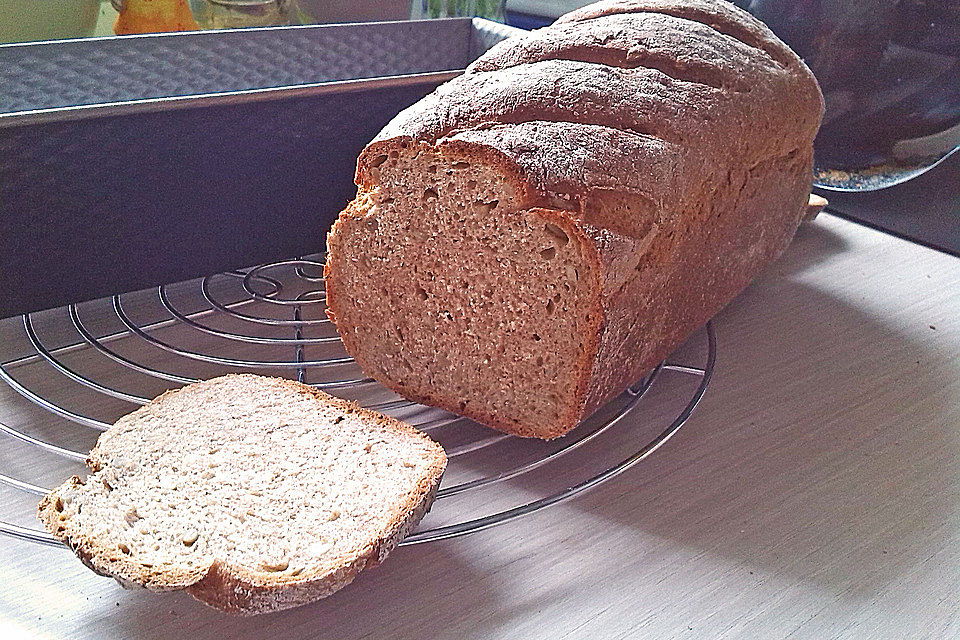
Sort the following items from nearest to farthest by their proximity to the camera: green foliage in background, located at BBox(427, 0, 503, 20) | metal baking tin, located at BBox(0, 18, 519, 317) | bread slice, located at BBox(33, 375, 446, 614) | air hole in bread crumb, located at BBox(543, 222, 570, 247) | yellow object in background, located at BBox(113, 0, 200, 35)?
bread slice, located at BBox(33, 375, 446, 614)
air hole in bread crumb, located at BBox(543, 222, 570, 247)
metal baking tin, located at BBox(0, 18, 519, 317)
yellow object in background, located at BBox(113, 0, 200, 35)
green foliage in background, located at BBox(427, 0, 503, 20)

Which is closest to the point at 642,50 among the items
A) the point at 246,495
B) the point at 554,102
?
the point at 554,102

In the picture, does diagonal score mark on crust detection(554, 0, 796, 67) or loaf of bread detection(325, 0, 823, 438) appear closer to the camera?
loaf of bread detection(325, 0, 823, 438)

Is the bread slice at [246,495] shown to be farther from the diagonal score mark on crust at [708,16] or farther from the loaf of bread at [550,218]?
the diagonal score mark on crust at [708,16]

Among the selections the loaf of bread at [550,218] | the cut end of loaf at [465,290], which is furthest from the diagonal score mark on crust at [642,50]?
the cut end of loaf at [465,290]

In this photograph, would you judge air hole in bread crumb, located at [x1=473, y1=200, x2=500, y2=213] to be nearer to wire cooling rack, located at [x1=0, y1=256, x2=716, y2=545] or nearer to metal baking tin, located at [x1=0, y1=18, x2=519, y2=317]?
wire cooling rack, located at [x1=0, y1=256, x2=716, y2=545]

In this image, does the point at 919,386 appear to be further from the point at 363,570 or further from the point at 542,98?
the point at 363,570

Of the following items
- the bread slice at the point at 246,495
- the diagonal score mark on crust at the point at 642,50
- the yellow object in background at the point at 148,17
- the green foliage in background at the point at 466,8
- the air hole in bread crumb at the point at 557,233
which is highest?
the diagonal score mark on crust at the point at 642,50

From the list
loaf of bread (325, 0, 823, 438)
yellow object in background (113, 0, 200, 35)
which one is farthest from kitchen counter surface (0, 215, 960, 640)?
yellow object in background (113, 0, 200, 35)
